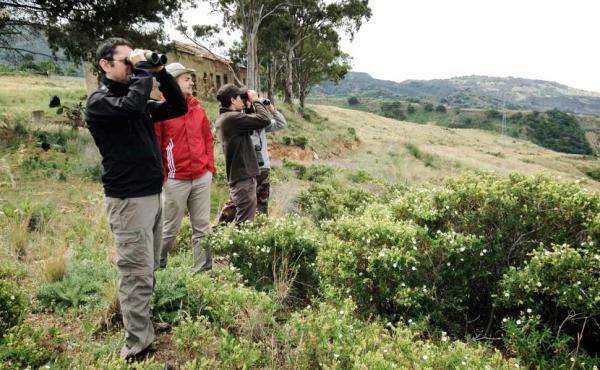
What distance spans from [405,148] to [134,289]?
2450 centimetres

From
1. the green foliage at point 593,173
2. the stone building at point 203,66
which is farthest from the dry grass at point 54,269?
the green foliage at point 593,173

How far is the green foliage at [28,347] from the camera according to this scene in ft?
8.63

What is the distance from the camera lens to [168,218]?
4.30 metres

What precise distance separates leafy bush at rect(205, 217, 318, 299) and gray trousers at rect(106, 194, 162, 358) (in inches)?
50.3

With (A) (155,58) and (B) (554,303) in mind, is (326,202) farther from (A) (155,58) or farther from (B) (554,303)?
(A) (155,58)

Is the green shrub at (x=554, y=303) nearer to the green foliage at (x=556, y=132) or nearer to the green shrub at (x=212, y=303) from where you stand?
the green shrub at (x=212, y=303)

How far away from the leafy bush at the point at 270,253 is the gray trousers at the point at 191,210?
0.60ft

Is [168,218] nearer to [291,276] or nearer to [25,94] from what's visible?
[291,276]

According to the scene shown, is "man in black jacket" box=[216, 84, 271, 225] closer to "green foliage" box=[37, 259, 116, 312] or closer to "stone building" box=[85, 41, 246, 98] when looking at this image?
"green foliage" box=[37, 259, 116, 312]

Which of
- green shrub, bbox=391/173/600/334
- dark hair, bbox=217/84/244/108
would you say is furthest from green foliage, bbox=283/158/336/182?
green shrub, bbox=391/173/600/334

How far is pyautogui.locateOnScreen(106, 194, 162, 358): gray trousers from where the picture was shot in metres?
2.87

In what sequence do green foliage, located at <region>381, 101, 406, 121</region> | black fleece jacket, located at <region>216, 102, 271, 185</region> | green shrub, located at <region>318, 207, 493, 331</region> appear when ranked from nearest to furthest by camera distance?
1. green shrub, located at <region>318, 207, 493, 331</region>
2. black fleece jacket, located at <region>216, 102, 271, 185</region>
3. green foliage, located at <region>381, 101, 406, 121</region>

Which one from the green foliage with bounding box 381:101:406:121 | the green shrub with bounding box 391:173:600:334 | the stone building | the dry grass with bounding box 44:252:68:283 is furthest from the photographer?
the green foliage with bounding box 381:101:406:121

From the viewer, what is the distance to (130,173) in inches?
112
